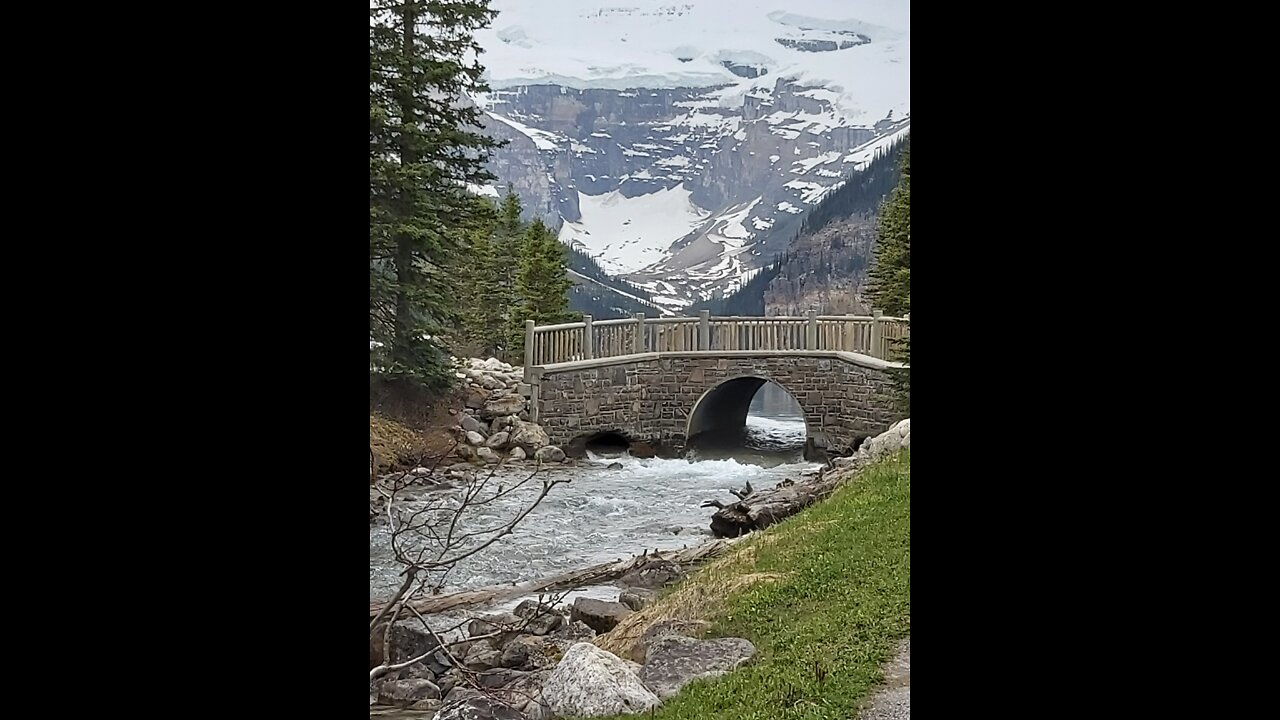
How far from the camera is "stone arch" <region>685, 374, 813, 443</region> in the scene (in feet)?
26.7

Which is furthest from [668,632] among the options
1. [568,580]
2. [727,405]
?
[727,405]

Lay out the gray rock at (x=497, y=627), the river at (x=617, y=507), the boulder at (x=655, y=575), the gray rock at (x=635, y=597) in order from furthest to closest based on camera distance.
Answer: the river at (x=617, y=507), the boulder at (x=655, y=575), the gray rock at (x=635, y=597), the gray rock at (x=497, y=627)

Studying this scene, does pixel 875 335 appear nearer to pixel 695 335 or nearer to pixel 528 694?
pixel 695 335

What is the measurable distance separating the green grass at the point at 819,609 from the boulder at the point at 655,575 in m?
0.25

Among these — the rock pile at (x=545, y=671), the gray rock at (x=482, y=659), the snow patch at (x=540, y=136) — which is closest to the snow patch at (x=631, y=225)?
the snow patch at (x=540, y=136)

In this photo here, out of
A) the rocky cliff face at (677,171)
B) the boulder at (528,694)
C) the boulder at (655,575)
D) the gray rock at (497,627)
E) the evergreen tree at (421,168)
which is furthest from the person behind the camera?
the rocky cliff face at (677,171)

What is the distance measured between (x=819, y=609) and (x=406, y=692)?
1617 mm

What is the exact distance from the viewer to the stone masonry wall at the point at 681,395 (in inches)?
308

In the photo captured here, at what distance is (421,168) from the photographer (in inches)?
264

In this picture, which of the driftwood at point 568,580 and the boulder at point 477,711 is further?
the driftwood at point 568,580

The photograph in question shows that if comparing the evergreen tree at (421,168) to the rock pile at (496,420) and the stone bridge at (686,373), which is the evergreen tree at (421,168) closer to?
the rock pile at (496,420)

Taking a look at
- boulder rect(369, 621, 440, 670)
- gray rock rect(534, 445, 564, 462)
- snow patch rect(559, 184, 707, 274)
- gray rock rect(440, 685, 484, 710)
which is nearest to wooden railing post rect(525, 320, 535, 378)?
gray rock rect(534, 445, 564, 462)
